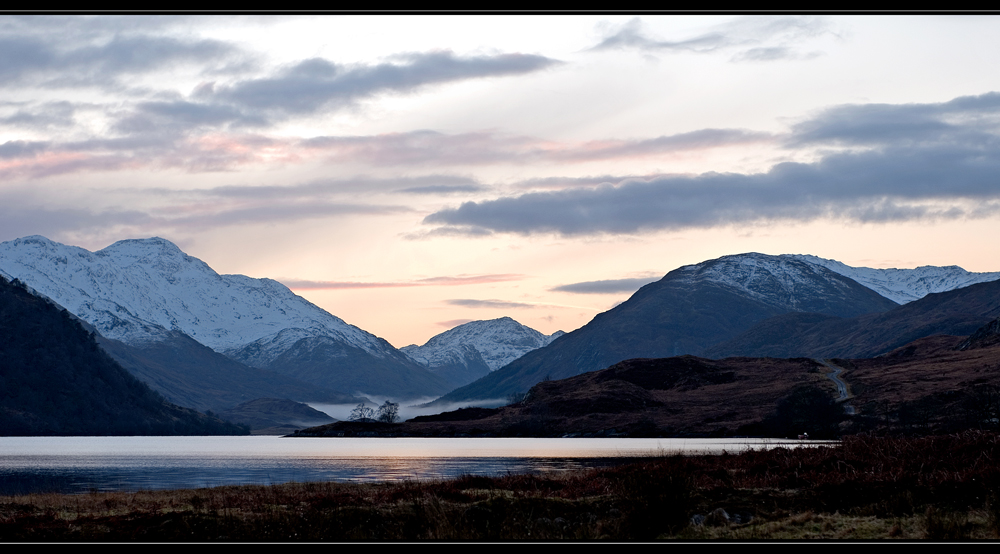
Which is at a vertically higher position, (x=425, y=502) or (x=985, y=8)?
(x=985, y=8)

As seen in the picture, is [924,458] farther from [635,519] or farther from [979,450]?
[635,519]

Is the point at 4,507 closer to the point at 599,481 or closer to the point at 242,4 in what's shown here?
the point at 599,481

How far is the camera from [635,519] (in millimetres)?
28797

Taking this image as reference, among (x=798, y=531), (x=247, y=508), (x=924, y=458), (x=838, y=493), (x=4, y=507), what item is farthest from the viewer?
(x=924, y=458)

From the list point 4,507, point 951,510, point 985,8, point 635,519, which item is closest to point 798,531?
point 635,519

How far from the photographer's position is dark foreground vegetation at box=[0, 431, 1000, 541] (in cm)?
2825

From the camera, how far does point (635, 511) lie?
95.6 feet

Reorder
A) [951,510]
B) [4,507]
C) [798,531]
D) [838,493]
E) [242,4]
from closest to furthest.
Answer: [242,4] → [798,531] → [951,510] → [838,493] → [4,507]

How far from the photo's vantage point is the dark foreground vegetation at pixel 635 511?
28.2 metres

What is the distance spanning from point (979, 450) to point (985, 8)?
33.2 meters

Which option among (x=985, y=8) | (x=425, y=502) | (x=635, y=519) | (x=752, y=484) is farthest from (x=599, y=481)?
(x=985, y=8)

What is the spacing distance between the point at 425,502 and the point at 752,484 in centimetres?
1633

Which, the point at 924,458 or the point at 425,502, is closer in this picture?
the point at 425,502

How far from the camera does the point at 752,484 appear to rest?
41.6 m
